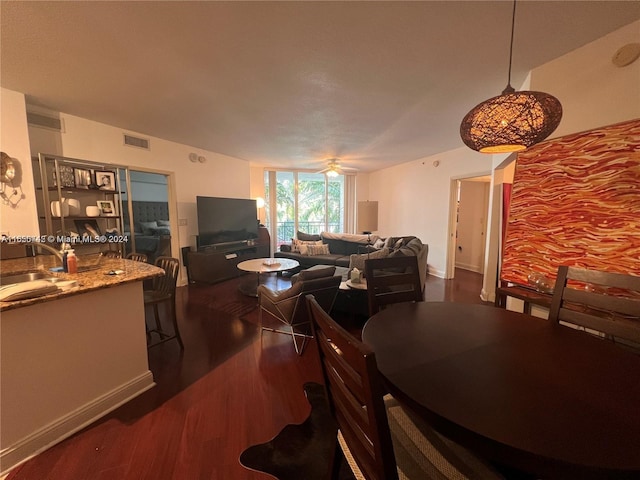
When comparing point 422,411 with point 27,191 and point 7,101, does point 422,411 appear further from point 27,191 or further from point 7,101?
point 7,101

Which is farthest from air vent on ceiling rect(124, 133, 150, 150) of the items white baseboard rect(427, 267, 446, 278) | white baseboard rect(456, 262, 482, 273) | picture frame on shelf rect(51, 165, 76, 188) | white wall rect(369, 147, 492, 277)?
white baseboard rect(456, 262, 482, 273)

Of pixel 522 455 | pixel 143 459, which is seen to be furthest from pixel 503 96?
pixel 143 459

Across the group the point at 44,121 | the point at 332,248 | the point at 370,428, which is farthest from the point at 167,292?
the point at 332,248

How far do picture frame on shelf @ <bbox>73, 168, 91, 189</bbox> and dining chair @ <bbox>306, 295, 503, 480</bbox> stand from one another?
3.88 m

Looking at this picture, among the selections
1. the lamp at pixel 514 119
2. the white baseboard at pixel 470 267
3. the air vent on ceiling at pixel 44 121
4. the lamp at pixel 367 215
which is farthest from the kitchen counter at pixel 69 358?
the white baseboard at pixel 470 267

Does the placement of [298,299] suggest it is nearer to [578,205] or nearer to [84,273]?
[84,273]

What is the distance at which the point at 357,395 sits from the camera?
778mm

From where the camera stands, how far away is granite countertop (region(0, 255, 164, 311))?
146cm

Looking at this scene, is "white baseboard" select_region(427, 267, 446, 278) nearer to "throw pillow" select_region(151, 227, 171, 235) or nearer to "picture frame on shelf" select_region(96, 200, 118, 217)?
"throw pillow" select_region(151, 227, 171, 235)

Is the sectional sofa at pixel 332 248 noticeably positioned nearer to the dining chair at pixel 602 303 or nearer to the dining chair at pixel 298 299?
the dining chair at pixel 298 299

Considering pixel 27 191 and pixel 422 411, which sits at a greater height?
pixel 27 191

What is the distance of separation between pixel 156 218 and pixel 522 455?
20.6 feet

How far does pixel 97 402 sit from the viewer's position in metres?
1.73

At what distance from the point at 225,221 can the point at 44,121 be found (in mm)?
2778
